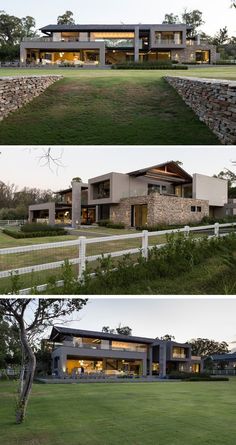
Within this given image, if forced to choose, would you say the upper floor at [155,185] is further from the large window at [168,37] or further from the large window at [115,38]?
the large window at [168,37]

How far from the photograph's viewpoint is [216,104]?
10.6m

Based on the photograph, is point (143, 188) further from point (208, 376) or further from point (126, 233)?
point (208, 376)

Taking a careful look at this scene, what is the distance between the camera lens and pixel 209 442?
788 cm

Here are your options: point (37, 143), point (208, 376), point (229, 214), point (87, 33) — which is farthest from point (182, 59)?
point (229, 214)

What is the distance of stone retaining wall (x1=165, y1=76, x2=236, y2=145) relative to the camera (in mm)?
9453

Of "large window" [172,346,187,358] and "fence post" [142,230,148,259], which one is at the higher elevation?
"fence post" [142,230,148,259]

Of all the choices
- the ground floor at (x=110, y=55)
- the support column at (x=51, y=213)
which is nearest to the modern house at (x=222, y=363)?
the support column at (x=51, y=213)

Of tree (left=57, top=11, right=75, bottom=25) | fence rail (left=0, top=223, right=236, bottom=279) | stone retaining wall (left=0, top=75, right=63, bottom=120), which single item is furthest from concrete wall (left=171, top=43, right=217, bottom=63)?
fence rail (left=0, top=223, right=236, bottom=279)

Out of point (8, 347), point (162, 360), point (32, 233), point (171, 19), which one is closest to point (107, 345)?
point (162, 360)

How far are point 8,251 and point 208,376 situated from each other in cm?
2067

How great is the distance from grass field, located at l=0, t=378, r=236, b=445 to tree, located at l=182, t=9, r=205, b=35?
2090 inches

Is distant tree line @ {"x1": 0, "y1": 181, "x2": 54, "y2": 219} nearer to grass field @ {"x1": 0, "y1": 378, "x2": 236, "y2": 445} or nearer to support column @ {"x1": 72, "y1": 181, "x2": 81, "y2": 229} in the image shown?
support column @ {"x1": 72, "y1": 181, "x2": 81, "y2": 229}

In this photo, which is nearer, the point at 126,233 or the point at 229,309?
the point at 126,233

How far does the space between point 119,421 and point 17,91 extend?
A: 31.1 feet
